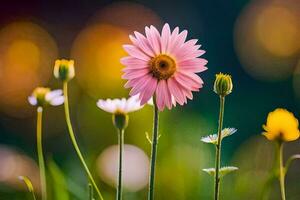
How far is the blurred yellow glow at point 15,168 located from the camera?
1.06m

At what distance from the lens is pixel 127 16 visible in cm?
200

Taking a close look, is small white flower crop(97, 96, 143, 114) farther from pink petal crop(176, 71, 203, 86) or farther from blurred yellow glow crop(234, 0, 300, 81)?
blurred yellow glow crop(234, 0, 300, 81)

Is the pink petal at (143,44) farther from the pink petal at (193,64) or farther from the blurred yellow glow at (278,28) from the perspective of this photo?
the blurred yellow glow at (278,28)

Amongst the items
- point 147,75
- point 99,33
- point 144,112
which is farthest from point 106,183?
point 99,33

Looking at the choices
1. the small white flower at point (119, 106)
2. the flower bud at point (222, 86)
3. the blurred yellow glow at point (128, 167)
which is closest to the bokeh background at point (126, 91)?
the blurred yellow glow at point (128, 167)

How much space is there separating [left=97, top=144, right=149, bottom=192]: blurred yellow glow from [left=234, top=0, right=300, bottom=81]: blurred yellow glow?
0.80m

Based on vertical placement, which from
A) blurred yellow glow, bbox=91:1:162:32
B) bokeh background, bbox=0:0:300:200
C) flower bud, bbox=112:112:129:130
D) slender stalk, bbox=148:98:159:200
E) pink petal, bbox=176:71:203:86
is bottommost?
slender stalk, bbox=148:98:159:200

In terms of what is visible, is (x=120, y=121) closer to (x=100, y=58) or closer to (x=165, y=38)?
(x=165, y=38)

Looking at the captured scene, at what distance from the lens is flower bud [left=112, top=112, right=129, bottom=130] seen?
623 millimetres

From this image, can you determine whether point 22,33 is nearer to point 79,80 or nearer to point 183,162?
point 79,80

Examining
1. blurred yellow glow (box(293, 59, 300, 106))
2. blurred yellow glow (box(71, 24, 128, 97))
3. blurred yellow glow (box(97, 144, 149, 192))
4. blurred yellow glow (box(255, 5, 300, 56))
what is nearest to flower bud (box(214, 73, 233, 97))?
blurred yellow glow (box(97, 144, 149, 192))

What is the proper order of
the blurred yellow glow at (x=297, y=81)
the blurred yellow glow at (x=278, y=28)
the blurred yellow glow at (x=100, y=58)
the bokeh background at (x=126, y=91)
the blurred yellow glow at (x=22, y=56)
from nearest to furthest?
the bokeh background at (x=126, y=91) < the blurred yellow glow at (x=100, y=58) < the blurred yellow glow at (x=297, y=81) < the blurred yellow glow at (x=22, y=56) < the blurred yellow glow at (x=278, y=28)

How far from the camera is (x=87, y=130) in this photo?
4.21ft

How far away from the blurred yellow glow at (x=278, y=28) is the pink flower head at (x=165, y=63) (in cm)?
136
